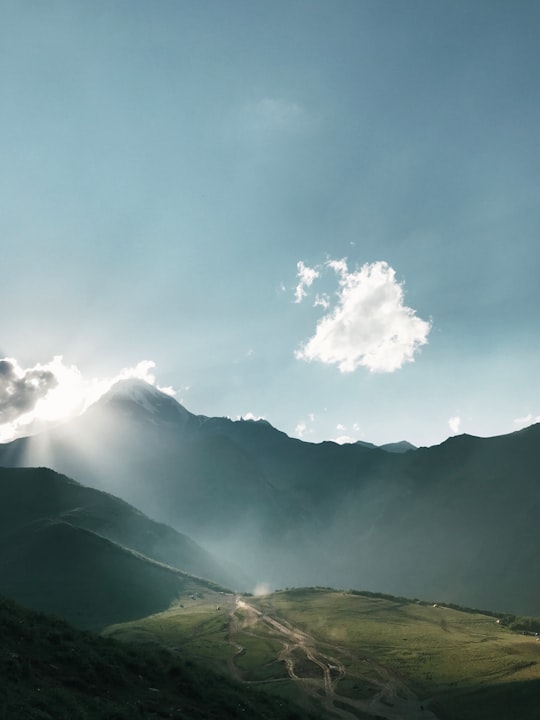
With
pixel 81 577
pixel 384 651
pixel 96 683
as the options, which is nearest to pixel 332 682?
pixel 384 651

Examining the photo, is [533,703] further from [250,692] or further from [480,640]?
[480,640]

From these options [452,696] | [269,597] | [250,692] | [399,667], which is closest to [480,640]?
[399,667]

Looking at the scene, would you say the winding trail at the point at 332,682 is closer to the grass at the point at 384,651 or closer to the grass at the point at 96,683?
the grass at the point at 384,651

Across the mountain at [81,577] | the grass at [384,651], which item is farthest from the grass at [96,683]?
the mountain at [81,577]

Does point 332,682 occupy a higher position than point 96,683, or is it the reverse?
point 96,683

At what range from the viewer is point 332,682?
5981cm

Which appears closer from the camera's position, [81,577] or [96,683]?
[96,683]

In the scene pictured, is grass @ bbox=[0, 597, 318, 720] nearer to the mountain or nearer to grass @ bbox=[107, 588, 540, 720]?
grass @ bbox=[107, 588, 540, 720]

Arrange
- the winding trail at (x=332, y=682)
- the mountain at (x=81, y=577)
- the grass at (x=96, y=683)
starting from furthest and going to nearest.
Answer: the mountain at (x=81, y=577) → the winding trail at (x=332, y=682) → the grass at (x=96, y=683)

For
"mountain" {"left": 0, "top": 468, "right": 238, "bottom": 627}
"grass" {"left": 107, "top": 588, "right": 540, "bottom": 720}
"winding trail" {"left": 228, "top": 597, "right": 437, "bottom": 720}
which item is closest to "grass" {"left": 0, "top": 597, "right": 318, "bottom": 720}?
"winding trail" {"left": 228, "top": 597, "right": 437, "bottom": 720}

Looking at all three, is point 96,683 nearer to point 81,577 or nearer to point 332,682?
point 332,682

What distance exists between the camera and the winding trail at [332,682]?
5056cm

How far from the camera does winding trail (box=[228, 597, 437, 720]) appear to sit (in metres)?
50.6

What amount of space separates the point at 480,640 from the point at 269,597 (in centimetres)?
9211
